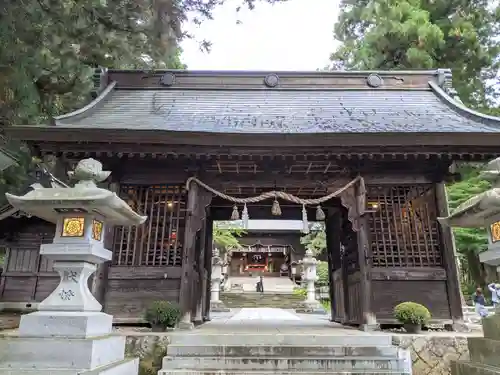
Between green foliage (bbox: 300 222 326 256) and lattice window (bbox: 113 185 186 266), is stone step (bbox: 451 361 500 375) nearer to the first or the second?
lattice window (bbox: 113 185 186 266)

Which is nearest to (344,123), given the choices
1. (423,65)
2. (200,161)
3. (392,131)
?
(392,131)

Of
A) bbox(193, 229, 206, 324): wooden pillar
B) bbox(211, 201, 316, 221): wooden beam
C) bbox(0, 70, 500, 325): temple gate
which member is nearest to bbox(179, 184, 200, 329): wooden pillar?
bbox(0, 70, 500, 325): temple gate

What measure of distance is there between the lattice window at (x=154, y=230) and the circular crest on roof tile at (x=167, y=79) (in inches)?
143

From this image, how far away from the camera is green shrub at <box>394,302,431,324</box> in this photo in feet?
20.8

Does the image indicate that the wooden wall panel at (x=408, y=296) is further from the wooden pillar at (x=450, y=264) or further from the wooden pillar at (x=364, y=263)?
the wooden pillar at (x=364, y=263)

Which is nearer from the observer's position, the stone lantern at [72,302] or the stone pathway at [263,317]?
the stone lantern at [72,302]

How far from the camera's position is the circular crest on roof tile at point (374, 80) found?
1008 cm

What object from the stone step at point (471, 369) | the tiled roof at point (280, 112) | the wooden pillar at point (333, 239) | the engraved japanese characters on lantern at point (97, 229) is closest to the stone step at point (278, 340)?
the stone step at point (471, 369)

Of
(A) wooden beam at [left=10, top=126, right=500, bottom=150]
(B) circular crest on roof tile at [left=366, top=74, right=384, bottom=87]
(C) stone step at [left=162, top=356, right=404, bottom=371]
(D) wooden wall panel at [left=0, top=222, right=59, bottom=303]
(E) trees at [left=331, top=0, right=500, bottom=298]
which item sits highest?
(E) trees at [left=331, top=0, right=500, bottom=298]

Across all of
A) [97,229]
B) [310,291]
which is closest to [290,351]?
[97,229]

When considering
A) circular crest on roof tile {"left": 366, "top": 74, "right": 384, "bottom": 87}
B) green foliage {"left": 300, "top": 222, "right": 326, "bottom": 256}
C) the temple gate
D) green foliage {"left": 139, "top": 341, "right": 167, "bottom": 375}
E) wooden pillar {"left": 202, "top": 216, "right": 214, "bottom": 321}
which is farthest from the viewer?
green foliage {"left": 300, "top": 222, "right": 326, "bottom": 256}

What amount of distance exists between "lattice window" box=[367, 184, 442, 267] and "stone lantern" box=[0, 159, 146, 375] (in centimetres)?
517

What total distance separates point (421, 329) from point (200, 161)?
17.5ft

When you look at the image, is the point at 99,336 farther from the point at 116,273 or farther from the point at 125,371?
the point at 116,273
